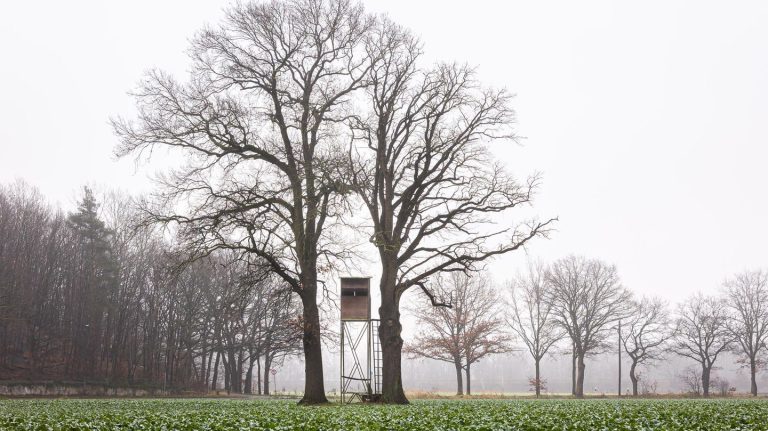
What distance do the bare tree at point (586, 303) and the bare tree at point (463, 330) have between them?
7509mm

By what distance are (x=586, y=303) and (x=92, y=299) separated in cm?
5196

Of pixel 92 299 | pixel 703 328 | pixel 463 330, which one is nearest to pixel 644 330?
pixel 703 328

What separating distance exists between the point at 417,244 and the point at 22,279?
39.9m

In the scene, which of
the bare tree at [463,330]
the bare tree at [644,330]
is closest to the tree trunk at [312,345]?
the bare tree at [463,330]

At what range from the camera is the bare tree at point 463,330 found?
64.4 metres

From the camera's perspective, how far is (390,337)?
98.3 ft

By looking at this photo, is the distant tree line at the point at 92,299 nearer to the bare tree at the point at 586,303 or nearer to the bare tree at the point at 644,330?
the bare tree at the point at 586,303

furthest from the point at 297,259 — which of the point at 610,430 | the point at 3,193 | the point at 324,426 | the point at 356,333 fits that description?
the point at 3,193

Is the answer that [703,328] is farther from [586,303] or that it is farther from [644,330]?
[586,303]

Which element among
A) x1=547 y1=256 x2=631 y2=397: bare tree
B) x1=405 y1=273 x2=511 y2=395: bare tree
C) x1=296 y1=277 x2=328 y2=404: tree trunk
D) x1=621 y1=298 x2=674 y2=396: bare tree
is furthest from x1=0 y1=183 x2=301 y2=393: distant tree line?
x1=621 y1=298 x2=674 y2=396: bare tree

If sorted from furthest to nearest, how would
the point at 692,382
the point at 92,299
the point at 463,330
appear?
the point at 692,382 → the point at 463,330 → the point at 92,299

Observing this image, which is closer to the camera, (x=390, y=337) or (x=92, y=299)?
(x=390, y=337)

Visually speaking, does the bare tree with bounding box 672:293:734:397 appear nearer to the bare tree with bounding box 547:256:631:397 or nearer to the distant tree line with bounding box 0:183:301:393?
the bare tree with bounding box 547:256:631:397

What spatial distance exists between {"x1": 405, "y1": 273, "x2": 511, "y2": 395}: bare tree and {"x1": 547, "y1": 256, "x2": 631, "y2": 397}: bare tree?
Answer: 7.51 metres
